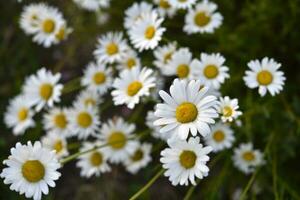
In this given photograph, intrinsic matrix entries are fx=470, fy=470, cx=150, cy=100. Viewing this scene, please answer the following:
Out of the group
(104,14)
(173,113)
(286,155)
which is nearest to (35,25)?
(104,14)

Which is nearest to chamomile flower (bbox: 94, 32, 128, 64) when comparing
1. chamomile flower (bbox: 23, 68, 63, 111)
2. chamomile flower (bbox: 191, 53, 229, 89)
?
chamomile flower (bbox: 23, 68, 63, 111)

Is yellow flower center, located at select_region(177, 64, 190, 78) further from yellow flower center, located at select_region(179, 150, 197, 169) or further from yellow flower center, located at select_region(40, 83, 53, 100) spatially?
yellow flower center, located at select_region(40, 83, 53, 100)

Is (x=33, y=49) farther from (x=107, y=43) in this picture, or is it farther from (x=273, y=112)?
(x=273, y=112)

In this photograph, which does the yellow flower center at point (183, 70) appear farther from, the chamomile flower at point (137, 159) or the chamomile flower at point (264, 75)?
the chamomile flower at point (137, 159)

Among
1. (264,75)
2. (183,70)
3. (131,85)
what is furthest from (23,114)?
(264,75)

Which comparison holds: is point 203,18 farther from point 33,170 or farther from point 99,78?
point 33,170

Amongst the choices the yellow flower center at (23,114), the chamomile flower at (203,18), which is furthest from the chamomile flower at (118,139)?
the chamomile flower at (203,18)
